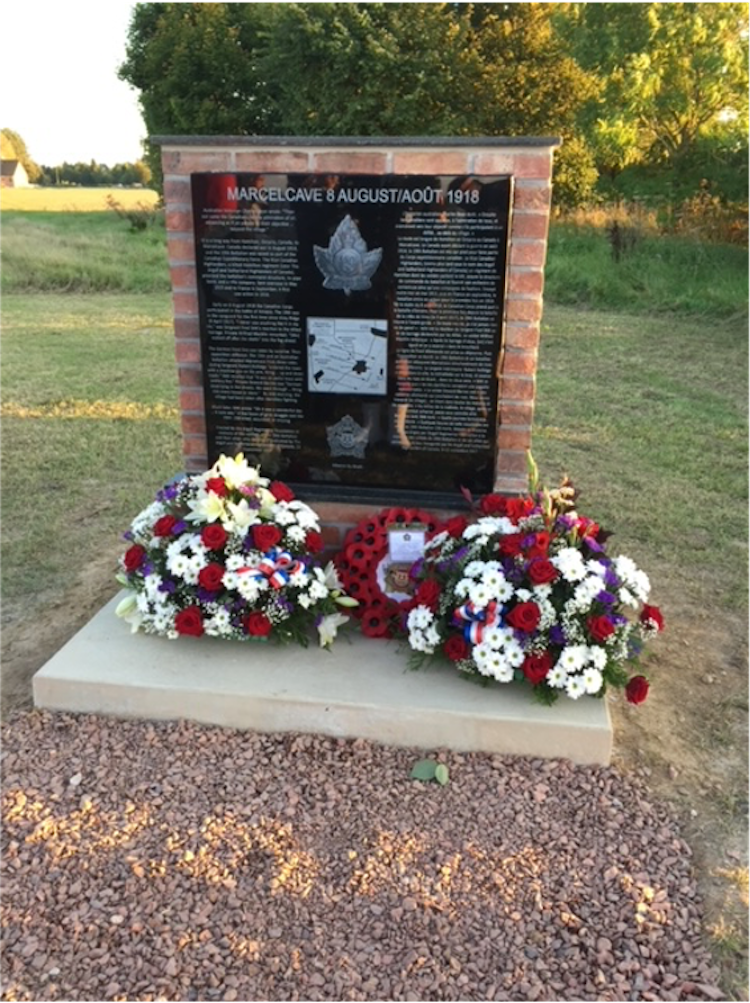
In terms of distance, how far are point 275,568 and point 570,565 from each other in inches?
40.9

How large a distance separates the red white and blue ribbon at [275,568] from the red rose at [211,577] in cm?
7

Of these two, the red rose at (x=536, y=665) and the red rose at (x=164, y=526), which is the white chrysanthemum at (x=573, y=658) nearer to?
the red rose at (x=536, y=665)

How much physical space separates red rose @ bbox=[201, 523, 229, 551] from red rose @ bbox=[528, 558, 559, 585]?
3.62ft

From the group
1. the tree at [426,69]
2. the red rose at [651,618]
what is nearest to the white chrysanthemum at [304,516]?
the red rose at [651,618]

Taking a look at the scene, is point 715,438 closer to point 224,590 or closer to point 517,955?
point 224,590

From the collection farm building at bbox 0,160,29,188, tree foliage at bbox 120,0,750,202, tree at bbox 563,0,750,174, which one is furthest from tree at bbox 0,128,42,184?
tree at bbox 563,0,750,174

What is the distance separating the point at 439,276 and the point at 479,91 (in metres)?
19.4

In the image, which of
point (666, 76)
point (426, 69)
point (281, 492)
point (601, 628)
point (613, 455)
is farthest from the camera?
point (426, 69)

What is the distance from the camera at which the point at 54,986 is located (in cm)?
208

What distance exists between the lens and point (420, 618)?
309cm

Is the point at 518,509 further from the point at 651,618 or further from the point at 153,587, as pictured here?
the point at 153,587

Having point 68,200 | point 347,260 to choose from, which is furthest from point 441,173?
point 68,200

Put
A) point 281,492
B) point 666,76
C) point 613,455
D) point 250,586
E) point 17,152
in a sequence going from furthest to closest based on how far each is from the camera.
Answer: point 666,76
point 17,152
point 613,455
point 281,492
point 250,586

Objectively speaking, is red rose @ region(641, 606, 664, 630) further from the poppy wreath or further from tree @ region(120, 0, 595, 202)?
tree @ region(120, 0, 595, 202)
